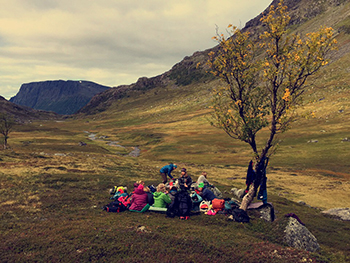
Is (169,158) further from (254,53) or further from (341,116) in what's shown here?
(341,116)

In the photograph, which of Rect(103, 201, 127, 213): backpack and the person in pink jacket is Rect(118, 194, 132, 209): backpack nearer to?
Rect(103, 201, 127, 213): backpack

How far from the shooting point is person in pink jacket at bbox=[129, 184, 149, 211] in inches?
734

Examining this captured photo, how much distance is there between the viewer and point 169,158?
251 ft

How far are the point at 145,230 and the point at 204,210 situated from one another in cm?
658

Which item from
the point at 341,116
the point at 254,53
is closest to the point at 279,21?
the point at 254,53

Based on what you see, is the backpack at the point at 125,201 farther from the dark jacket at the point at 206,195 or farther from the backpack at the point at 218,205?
the backpack at the point at 218,205

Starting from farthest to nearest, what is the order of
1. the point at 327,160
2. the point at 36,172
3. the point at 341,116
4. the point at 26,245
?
1. the point at 341,116
2. the point at 327,160
3. the point at 36,172
4. the point at 26,245

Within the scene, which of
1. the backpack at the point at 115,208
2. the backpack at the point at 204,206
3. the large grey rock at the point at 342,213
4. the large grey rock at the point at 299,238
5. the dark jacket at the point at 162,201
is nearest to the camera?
the large grey rock at the point at 299,238

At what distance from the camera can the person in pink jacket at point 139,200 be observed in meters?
18.7

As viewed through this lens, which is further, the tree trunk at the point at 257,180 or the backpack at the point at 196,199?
Result: the backpack at the point at 196,199

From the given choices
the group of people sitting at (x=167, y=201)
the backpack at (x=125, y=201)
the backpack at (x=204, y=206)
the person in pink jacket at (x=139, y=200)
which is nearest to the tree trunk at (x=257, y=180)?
the backpack at (x=204, y=206)

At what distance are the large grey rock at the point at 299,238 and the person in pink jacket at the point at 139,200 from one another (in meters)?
11.7

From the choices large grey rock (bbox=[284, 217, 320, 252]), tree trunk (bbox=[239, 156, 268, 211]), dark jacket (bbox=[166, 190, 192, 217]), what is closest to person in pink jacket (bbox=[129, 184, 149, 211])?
dark jacket (bbox=[166, 190, 192, 217])

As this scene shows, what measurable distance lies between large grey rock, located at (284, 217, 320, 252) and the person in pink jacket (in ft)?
38.4
